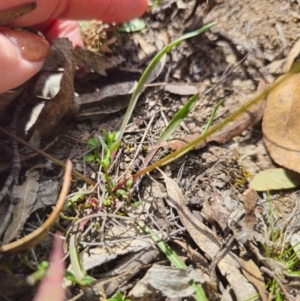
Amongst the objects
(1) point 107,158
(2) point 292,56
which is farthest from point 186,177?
(2) point 292,56

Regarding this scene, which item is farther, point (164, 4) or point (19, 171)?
point (164, 4)

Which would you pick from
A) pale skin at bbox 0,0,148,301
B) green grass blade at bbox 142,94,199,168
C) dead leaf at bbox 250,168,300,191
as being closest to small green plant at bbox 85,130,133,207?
green grass blade at bbox 142,94,199,168

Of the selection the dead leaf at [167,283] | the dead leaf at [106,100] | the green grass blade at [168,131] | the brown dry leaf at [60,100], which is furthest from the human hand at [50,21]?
the dead leaf at [167,283]

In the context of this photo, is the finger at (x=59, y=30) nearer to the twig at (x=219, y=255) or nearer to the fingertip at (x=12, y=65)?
the fingertip at (x=12, y=65)

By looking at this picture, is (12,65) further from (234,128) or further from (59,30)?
(234,128)

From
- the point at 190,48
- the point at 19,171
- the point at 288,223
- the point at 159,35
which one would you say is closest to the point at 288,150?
the point at 288,223

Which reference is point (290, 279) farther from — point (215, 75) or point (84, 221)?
point (215, 75)
